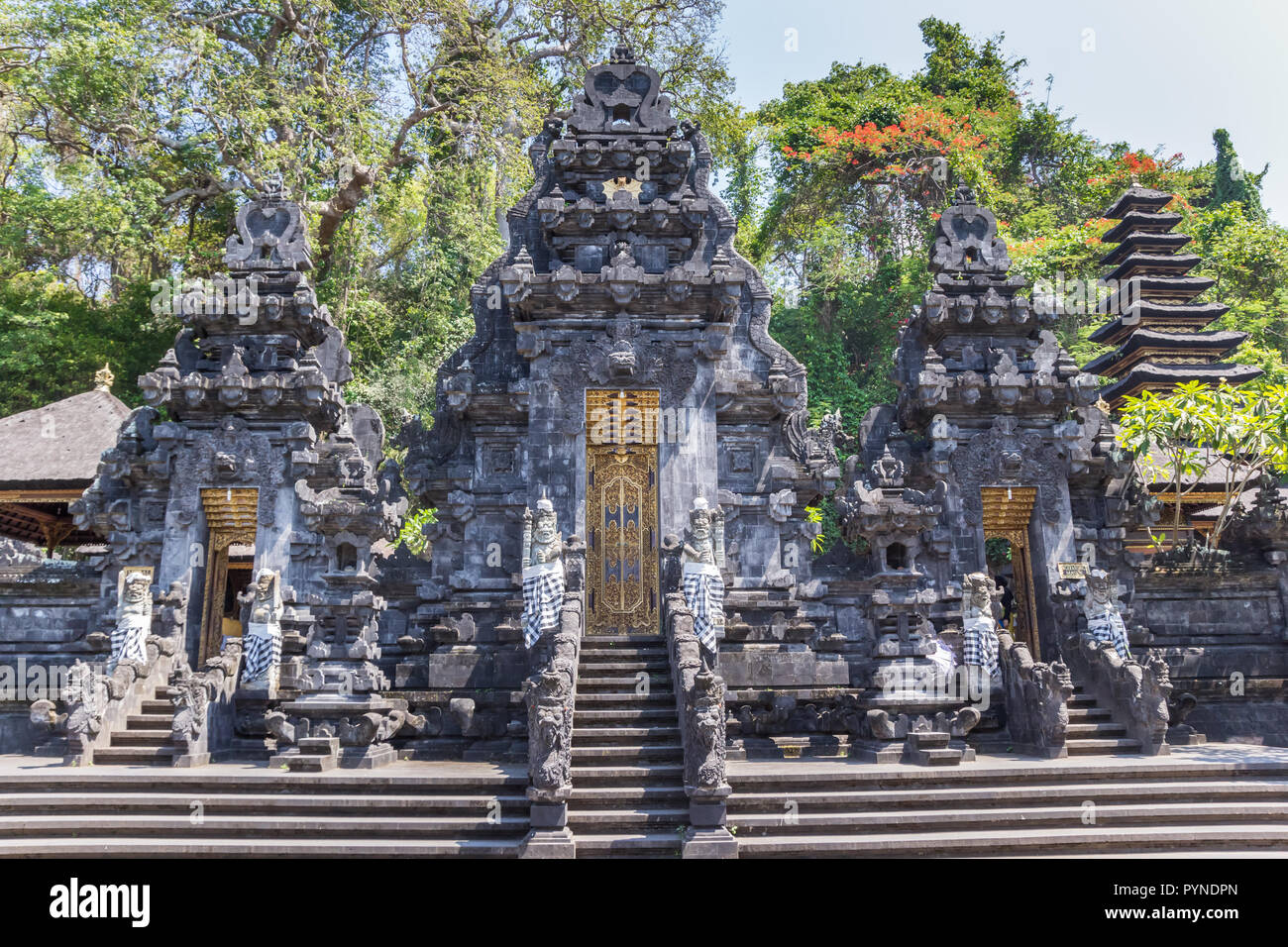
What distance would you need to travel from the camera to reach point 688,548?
11477mm

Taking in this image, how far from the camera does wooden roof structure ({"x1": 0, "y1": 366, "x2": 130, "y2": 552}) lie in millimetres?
16734

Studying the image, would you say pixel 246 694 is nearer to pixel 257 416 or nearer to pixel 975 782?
pixel 257 416

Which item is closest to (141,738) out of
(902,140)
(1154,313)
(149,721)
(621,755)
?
(149,721)

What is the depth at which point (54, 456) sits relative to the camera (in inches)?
674

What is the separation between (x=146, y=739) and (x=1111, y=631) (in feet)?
40.0

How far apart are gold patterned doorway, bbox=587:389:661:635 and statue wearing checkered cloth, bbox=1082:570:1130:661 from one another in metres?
5.84

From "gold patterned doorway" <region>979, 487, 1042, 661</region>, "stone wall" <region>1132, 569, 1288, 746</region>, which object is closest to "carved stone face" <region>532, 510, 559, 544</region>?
"gold patterned doorway" <region>979, 487, 1042, 661</region>

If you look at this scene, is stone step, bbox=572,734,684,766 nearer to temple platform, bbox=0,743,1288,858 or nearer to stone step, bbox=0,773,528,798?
temple platform, bbox=0,743,1288,858

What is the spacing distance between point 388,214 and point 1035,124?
20.4 m

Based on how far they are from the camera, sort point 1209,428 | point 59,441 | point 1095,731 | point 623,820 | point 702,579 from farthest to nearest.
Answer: point 59,441, point 1209,428, point 702,579, point 1095,731, point 623,820

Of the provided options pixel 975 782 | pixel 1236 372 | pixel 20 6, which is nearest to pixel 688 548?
pixel 975 782

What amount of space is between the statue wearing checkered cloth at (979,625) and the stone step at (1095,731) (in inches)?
45.8

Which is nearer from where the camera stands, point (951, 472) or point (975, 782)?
point (975, 782)

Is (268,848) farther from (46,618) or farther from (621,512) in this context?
(46,618)
